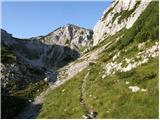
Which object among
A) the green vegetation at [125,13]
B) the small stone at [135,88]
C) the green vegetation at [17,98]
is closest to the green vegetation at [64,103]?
the green vegetation at [17,98]

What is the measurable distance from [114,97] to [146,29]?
70.8 ft

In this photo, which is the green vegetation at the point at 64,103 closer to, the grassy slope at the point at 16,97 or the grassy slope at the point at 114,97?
the grassy slope at the point at 114,97

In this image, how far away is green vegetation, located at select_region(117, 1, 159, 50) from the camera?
61.6m

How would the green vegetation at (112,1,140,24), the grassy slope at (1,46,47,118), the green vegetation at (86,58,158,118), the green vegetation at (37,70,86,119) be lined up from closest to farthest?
the green vegetation at (86,58,158,118) → the green vegetation at (37,70,86,119) → the grassy slope at (1,46,47,118) → the green vegetation at (112,1,140,24)

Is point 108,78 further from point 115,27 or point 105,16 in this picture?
point 105,16

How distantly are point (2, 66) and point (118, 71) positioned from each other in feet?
102

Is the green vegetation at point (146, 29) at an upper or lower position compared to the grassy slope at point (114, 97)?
upper

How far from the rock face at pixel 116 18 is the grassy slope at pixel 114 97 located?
53.2 metres

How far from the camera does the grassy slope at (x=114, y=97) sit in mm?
41688

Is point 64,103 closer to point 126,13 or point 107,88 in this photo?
point 107,88

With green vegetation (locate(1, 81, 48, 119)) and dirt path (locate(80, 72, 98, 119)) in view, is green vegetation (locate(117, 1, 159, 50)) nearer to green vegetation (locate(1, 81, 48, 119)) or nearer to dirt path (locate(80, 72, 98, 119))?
dirt path (locate(80, 72, 98, 119))

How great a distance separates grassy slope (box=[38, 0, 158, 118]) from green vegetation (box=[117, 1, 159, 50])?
2266 mm

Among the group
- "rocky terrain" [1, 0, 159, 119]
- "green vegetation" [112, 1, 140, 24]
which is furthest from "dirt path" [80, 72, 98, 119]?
"green vegetation" [112, 1, 140, 24]

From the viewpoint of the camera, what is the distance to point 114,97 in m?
46.3
